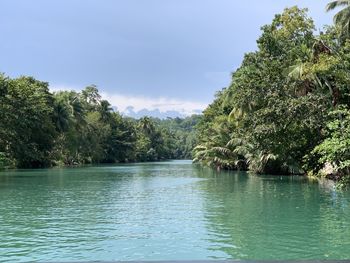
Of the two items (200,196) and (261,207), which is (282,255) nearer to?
(261,207)

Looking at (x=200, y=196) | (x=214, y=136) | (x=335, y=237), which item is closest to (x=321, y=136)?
(x=200, y=196)

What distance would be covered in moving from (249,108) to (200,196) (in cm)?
1236

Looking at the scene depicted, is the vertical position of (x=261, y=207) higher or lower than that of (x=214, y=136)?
lower

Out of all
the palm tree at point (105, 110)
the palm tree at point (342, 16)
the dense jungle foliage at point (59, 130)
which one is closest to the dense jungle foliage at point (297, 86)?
the palm tree at point (342, 16)

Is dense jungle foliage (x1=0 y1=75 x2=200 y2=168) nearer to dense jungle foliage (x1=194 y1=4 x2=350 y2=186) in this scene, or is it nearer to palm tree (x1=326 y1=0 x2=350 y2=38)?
dense jungle foliage (x1=194 y1=4 x2=350 y2=186)

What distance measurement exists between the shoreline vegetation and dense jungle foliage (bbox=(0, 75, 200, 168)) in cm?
18

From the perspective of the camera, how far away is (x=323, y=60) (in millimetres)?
28500

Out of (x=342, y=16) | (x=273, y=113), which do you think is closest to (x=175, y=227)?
(x=273, y=113)

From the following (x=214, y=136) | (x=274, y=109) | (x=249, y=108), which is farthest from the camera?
(x=214, y=136)

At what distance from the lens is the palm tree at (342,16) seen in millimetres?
32562

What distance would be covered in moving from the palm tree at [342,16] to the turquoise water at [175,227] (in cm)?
1278

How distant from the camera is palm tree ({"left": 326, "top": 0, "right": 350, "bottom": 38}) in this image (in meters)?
32.6

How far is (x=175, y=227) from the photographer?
1550 centimetres

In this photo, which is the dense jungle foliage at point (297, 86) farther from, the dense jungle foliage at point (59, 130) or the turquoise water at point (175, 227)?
the dense jungle foliage at point (59, 130)
